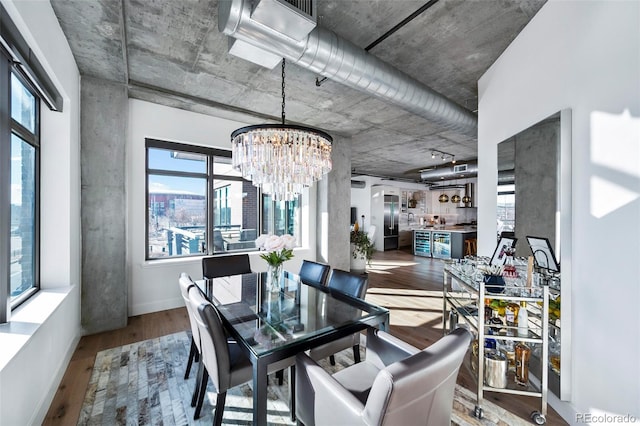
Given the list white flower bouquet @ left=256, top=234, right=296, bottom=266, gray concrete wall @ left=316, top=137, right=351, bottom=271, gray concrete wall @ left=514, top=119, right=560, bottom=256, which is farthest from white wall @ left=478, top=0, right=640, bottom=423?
gray concrete wall @ left=316, top=137, right=351, bottom=271

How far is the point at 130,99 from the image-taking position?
11.6 feet

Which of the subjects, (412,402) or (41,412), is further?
(41,412)

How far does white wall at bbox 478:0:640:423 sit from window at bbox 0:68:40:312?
11.7 feet

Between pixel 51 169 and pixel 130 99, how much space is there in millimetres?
1604

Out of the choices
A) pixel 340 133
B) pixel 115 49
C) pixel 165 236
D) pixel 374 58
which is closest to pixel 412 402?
pixel 374 58

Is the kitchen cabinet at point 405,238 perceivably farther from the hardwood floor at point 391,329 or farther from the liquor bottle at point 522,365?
the liquor bottle at point 522,365

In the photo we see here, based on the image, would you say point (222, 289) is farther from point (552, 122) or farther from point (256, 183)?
point (552, 122)

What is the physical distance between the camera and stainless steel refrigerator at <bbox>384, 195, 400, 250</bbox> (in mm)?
9891

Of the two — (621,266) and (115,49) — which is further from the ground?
(115,49)

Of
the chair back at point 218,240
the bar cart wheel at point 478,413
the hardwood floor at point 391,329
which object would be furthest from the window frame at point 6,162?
the bar cart wheel at point 478,413

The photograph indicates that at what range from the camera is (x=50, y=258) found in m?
2.40

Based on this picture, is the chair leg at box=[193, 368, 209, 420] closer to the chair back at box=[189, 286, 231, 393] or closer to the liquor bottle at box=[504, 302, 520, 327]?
the chair back at box=[189, 286, 231, 393]

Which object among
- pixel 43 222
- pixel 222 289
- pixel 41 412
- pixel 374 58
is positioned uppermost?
pixel 374 58

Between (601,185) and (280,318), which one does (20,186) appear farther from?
(601,185)
